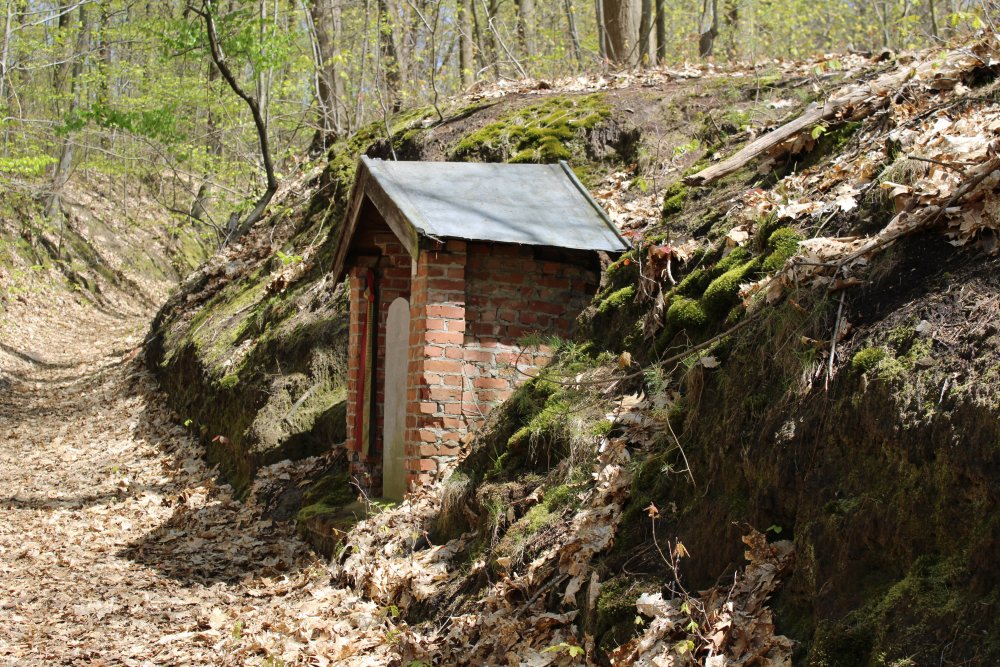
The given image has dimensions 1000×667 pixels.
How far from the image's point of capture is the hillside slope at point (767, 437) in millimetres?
3576

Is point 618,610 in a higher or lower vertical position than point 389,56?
lower

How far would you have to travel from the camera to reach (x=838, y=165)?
628cm

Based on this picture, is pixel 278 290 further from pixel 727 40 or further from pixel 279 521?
pixel 727 40

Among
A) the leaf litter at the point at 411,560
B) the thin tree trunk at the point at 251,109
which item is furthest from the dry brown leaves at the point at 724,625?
the thin tree trunk at the point at 251,109

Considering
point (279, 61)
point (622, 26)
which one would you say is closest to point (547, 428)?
point (622, 26)

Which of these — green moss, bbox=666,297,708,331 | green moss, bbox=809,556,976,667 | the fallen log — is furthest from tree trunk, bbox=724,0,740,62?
green moss, bbox=809,556,976,667

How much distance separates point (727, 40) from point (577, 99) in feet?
41.8

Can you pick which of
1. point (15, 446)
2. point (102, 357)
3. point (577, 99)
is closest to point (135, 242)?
point (102, 357)

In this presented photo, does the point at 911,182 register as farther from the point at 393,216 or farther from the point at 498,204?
the point at 393,216

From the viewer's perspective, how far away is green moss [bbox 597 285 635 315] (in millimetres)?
7176

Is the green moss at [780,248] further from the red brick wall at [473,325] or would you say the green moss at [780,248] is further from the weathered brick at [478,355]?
the weathered brick at [478,355]

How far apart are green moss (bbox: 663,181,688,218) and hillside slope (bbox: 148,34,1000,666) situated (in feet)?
0.07

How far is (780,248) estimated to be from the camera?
18.5ft

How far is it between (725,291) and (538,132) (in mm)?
5590
